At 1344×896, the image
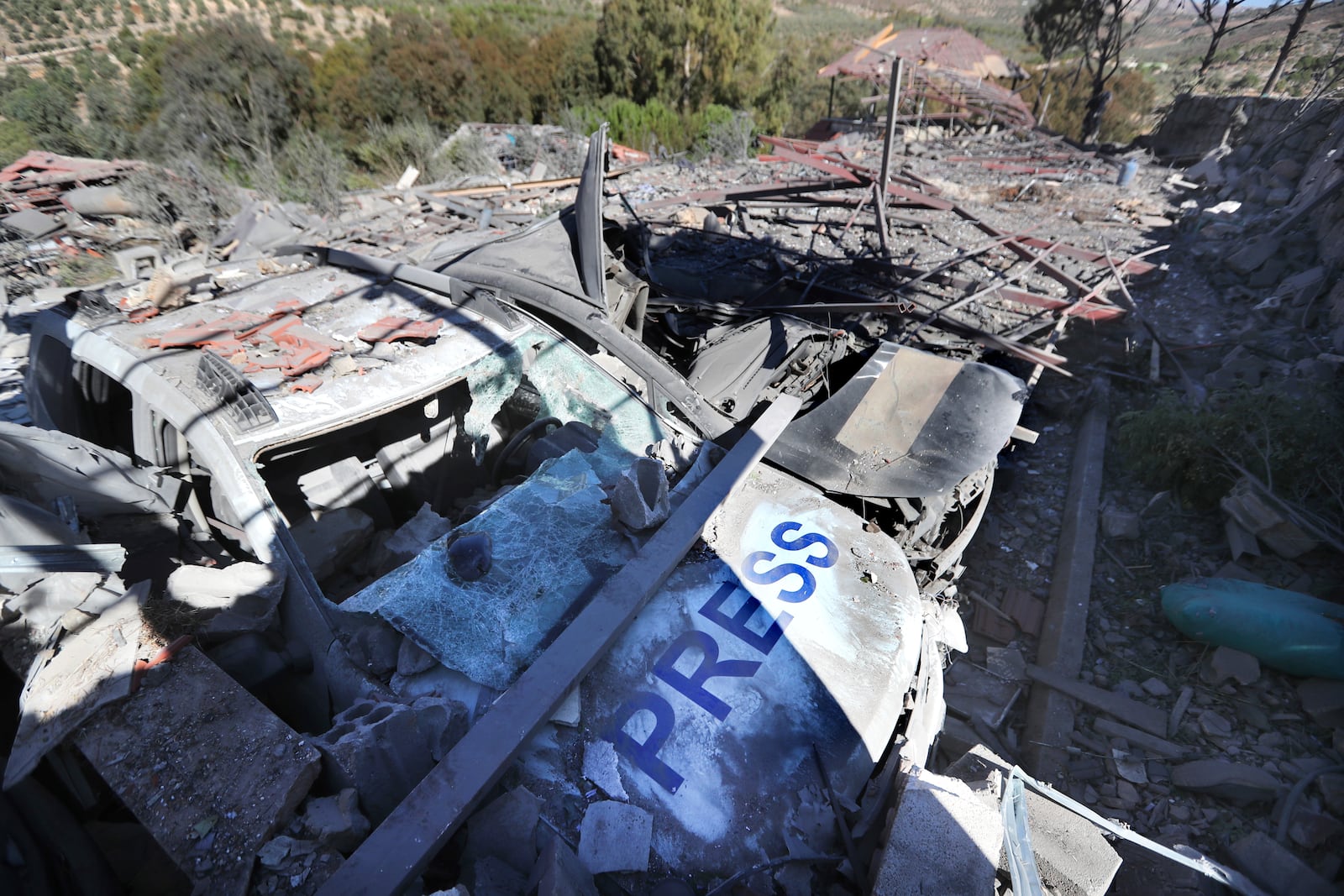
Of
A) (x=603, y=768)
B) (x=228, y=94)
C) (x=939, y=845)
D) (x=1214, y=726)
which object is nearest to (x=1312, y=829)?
(x=1214, y=726)

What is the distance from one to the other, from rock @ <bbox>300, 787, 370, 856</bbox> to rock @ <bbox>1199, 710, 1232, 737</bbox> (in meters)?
3.89

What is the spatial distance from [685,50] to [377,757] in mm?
20711

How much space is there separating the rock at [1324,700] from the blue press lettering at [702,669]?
125 inches

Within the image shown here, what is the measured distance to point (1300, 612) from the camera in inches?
120

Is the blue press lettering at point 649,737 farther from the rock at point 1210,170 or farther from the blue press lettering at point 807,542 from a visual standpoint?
the rock at point 1210,170

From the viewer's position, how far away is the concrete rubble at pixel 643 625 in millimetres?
1552

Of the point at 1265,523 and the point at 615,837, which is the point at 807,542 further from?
the point at 1265,523

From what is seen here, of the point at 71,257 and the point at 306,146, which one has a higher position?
the point at 306,146

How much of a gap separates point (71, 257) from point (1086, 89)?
26.3m

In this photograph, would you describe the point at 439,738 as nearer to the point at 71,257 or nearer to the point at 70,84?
the point at 71,257

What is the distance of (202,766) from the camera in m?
1.51

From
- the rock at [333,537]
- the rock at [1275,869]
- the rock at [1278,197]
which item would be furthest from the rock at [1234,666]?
the rock at [1278,197]

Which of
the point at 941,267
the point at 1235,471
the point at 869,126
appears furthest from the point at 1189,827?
the point at 869,126

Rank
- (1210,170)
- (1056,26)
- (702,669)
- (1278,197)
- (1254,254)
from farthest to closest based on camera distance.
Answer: (1056,26), (1210,170), (1278,197), (1254,254), (702,669)
